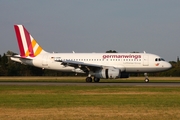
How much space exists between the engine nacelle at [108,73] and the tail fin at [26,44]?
34.7 ft

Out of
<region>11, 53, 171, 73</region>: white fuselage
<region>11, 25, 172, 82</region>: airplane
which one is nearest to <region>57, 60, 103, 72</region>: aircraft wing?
<region>11, 25, 172, 82</region>: airplane

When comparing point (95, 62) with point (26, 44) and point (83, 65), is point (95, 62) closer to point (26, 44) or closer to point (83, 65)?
point (83, 65)

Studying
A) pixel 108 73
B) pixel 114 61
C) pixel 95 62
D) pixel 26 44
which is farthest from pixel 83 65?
pixel 26 44

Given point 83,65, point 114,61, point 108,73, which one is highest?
point 114,61

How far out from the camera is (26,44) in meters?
61.0

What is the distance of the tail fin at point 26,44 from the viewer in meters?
60.5

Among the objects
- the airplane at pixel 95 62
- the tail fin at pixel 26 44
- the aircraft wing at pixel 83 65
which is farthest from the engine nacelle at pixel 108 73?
the tail fin at pixel 26 44

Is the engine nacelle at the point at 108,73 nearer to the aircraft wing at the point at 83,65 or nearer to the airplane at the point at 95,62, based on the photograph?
the airplane at the point at 95,62

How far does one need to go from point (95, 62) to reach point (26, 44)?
1089 centimetres

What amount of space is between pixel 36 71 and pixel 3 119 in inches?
3411

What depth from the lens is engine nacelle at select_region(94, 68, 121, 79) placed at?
5281 cm

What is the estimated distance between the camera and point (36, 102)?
25.0 meters

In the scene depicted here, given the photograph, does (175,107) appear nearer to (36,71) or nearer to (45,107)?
(45,107)

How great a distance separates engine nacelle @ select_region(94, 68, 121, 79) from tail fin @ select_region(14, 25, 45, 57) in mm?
10585
